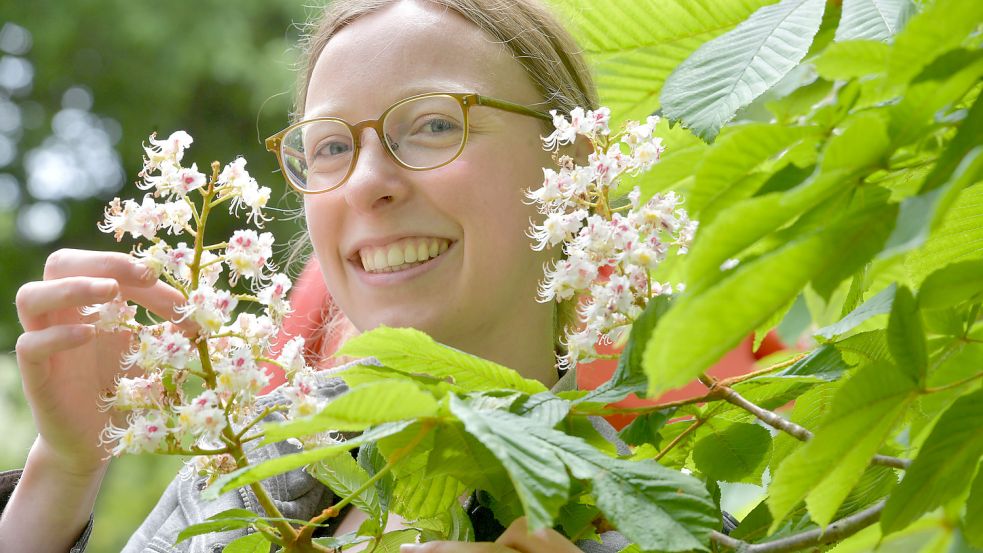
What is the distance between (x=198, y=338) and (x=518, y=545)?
7.5 inches

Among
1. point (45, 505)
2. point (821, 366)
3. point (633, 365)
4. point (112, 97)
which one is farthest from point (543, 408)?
point (112, 97)

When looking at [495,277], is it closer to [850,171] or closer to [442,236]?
[442,236]

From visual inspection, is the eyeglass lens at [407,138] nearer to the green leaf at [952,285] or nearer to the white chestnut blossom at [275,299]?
the white chestnut blossom at [275,299]

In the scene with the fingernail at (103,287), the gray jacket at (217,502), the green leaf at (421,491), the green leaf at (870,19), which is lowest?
the gray jacket at (217,502)

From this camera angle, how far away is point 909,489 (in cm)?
41

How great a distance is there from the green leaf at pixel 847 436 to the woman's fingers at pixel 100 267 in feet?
1.11

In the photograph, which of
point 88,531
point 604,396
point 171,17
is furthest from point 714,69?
point 171,17

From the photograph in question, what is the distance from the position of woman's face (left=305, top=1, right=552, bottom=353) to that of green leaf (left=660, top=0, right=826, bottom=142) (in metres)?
0.25

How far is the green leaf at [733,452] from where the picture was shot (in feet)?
1.84

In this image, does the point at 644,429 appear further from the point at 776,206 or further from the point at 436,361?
the point at 776,206

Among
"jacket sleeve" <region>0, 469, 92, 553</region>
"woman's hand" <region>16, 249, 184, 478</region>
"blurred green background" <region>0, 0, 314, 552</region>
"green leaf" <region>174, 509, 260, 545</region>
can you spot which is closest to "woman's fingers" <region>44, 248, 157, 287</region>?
"woman's hand" <region>16, 249, 184, 478</region>

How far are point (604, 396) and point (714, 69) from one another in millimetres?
168

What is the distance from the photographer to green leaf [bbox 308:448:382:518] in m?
0.57

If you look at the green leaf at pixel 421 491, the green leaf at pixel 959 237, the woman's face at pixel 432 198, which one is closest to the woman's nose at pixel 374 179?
the woman's face at pixel 432 198
